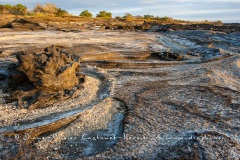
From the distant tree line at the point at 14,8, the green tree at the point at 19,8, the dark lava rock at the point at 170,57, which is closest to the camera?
the dark lava rock at the point at 170,57

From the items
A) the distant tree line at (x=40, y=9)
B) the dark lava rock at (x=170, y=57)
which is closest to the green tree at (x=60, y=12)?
the distant tree line at (x=40, y=9)

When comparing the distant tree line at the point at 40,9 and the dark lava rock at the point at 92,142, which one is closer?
the dark lava rock at the point at 92,142

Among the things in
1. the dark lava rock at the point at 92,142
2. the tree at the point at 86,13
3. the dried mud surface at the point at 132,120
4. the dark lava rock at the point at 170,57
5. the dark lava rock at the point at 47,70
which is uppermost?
the tree at the point at 86,13

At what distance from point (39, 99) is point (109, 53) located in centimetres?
502

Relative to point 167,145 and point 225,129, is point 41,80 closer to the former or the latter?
point 167,145

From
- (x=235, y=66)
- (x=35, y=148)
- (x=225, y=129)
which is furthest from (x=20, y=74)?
(x=235, y=66)

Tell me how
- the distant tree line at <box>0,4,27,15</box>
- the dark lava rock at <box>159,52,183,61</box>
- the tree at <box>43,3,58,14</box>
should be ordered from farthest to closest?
the tree at <box>43,3,58,14</box> < the distant tree line at <box>0,4,27,15</box> < the dark lava rock at <box>159,52,183,61</box>

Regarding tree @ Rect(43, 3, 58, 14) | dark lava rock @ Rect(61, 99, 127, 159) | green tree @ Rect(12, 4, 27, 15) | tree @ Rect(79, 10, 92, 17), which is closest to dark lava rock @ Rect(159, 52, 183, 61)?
dark lava rock @ Rect(61, 99, 127, 159)

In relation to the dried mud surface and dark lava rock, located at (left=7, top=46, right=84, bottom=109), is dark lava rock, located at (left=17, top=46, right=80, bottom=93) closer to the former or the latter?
dark lava rock, located at (left=7, top=46, right=84, bottom=109)

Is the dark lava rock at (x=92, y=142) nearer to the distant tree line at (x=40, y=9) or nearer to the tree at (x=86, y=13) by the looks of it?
the distant tree line at (x=40, y=9)

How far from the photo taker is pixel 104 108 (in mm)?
4965

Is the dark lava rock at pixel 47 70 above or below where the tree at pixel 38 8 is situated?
below

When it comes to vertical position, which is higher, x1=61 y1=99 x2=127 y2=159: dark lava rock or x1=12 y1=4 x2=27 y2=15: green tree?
x1=12 y1=4 x2=27 y2=15: green tree

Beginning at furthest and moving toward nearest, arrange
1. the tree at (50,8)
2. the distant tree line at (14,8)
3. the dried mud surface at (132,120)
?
the tree at (50,8), the distant tree line at (14,8), the dried mud surface at (132,120)
